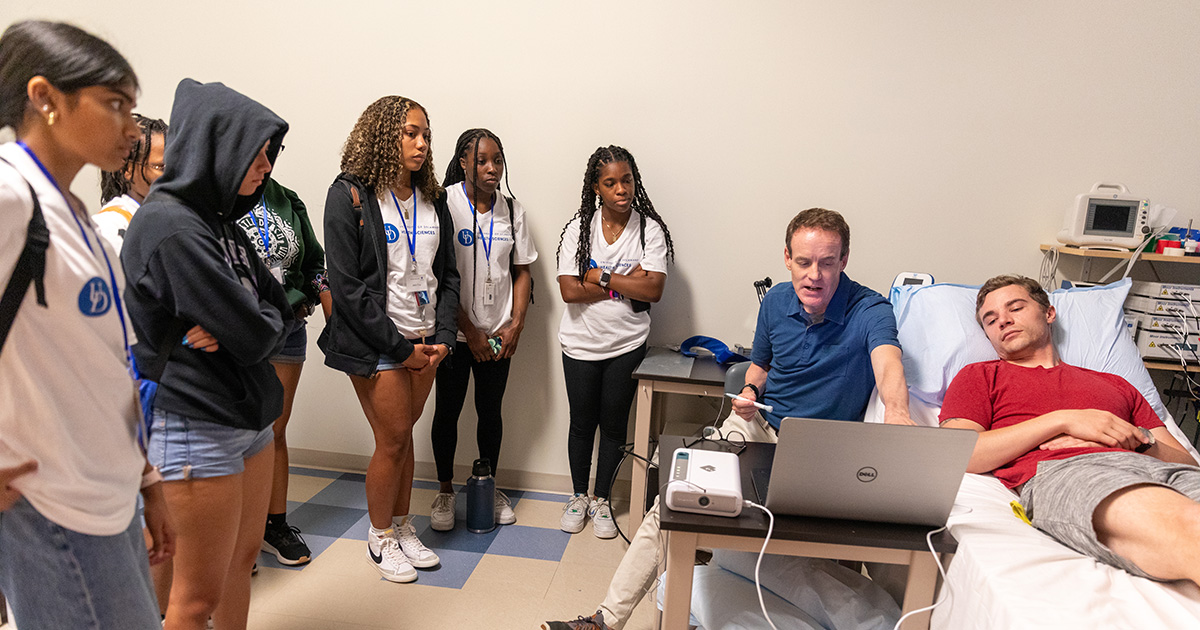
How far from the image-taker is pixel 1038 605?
1197 millimetres

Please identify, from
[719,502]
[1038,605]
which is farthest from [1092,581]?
[719,502]

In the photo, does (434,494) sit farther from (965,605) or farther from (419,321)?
(965,605)

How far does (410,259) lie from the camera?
2.26m

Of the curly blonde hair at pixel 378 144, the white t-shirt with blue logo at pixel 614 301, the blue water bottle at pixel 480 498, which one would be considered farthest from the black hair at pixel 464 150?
the blue water bottle at pixel 480 498

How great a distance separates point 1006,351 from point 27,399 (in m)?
2.31

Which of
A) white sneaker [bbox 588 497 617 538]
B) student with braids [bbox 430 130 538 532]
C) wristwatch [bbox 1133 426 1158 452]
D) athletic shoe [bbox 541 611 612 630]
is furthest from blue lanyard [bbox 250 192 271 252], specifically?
wristwatch [bbox 1133 426 1158 452]

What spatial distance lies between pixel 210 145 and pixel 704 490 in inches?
46.7

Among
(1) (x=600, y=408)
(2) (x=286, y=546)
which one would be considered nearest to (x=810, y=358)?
(1) (x=600, y=408)

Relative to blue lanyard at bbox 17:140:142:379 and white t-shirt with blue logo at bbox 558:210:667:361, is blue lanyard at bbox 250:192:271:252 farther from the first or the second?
blue lanyard at bbox 17:140:142:379

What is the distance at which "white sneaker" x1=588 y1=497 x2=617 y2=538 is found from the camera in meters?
2.67

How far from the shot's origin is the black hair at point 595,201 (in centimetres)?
268

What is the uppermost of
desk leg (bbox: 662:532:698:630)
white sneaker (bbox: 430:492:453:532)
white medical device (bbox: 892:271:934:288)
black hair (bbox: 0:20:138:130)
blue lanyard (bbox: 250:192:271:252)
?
black hair (bbox: 0:20:138:130)

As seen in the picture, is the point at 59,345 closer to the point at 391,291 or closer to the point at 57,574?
the point at 57,574

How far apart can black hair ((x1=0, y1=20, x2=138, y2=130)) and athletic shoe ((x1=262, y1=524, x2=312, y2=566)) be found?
1.88 m
